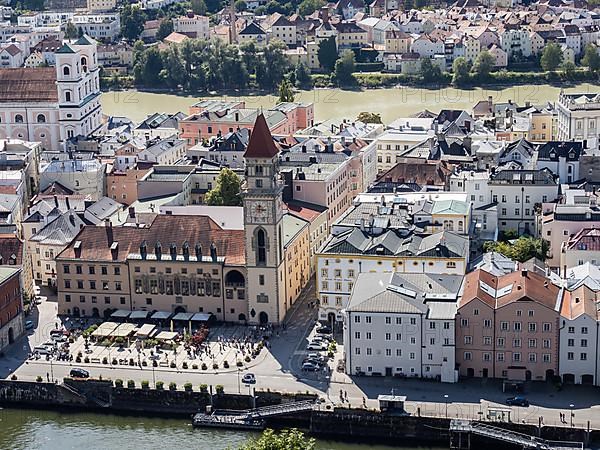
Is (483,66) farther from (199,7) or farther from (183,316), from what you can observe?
(183,316)

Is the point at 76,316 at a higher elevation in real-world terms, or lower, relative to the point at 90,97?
lower

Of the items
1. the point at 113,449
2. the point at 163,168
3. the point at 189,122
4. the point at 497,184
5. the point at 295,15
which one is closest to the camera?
the point at 113,449

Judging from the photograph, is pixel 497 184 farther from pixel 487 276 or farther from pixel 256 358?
pixel 256 358

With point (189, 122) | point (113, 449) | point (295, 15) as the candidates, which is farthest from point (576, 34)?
point (113, 449)

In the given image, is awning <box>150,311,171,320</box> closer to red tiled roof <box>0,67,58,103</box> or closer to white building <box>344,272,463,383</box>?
white building <box>344,272,463,383</box>

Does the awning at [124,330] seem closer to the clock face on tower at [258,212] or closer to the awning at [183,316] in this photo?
the awning at [183,316]

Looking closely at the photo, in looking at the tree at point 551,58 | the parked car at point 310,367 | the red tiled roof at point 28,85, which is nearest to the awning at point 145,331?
the parked car at point 310,367
